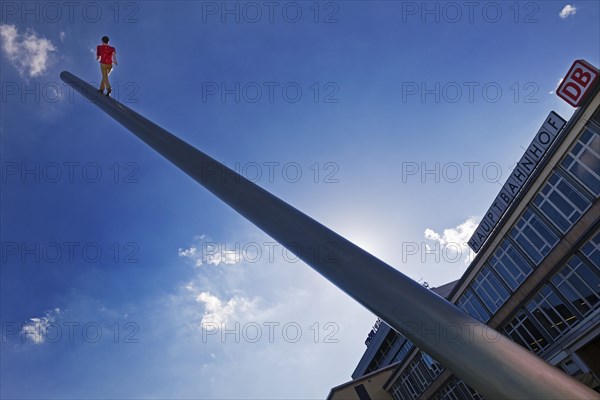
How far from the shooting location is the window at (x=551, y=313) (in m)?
23.3

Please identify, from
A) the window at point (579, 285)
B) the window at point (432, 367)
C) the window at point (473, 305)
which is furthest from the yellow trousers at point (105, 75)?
the window at point (432, 367)

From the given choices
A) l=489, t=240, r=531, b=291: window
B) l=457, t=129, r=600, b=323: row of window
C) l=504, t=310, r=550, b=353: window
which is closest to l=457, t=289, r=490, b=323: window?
l=457, t=129, r=600, b=323: row of window

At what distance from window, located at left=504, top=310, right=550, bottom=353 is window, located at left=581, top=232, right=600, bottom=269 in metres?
6.87

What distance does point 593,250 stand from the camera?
21.2 metres

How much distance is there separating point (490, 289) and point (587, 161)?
12565 mm

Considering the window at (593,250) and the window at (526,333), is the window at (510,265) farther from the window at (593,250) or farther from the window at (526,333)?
the window at (593,250)

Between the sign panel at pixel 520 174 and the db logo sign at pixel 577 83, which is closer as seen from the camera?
the db logo sign at pixel 577 83

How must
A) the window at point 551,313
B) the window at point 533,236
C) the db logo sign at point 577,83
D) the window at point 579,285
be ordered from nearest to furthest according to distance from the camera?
the window at point 579,285, the db logo sign at point 577,83, the window at point 551,313, the window at point 533,236

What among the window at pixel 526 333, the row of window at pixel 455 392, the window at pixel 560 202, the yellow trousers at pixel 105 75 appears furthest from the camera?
the row of window at pixel 455 392

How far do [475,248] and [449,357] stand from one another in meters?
36.9

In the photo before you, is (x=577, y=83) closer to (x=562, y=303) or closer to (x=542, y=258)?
(x=542, y=258)

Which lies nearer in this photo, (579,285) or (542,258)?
(579,285)

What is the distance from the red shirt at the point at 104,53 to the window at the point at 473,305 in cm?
3159

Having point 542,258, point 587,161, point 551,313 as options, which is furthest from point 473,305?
point 587,161
